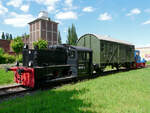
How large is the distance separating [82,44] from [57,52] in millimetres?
4839

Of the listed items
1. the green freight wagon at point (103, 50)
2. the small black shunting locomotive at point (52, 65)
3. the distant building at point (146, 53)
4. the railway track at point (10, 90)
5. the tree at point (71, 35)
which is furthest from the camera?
the tree at point (71, 35)

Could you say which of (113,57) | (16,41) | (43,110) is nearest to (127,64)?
(113,57)

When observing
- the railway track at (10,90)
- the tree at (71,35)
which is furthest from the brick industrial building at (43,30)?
the railway track at (10,90)

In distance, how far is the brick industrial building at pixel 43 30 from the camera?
2414 inches

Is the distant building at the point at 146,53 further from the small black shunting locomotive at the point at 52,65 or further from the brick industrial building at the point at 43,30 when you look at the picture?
the brick industrial building at the point at 43,30

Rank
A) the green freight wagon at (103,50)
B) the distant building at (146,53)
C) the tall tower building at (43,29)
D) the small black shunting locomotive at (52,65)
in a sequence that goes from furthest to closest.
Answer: the tall tower building at (43,29)
the distant building at (146,53)
the green freight wagon at (103,50)
the small black shunting locomotive at (52,65)

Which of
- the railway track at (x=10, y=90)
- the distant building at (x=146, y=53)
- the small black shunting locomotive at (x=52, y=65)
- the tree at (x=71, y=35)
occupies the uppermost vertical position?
the tree at (x=71, y=35)

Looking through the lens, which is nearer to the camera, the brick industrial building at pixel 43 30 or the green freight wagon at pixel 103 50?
the green freight wagon at pixel 103 50

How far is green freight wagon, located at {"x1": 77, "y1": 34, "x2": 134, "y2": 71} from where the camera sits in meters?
11.6

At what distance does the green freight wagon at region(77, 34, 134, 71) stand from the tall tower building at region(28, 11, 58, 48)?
5162 cm

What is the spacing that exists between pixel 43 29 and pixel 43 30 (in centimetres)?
52

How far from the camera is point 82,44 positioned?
12.9 meters

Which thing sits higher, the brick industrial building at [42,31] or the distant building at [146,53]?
the brick industrial building at [42,31]

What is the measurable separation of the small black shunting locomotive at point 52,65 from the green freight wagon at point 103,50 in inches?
87.3
